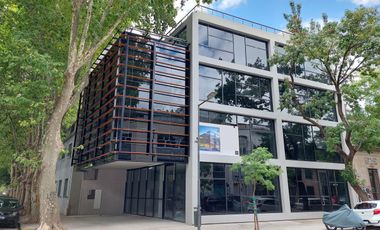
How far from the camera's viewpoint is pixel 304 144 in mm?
22219

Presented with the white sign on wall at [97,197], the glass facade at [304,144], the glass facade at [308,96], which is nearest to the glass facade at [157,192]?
the white sign on wall at [97,197]

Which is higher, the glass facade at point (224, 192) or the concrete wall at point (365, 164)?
the concrete wall at point (365, 164)

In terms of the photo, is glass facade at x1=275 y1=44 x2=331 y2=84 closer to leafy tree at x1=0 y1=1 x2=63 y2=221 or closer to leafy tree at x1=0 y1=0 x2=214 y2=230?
leafy tree at x1=0 y1=0 x2=214 y2=230

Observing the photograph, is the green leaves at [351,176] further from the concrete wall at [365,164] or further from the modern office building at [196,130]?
the concrete wall at [365,164]

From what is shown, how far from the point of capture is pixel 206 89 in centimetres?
1936

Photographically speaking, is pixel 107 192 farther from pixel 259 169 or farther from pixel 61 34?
pixel 259 169

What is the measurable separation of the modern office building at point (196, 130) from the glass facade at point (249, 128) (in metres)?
0.07

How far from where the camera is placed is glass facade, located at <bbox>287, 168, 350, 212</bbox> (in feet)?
67.3

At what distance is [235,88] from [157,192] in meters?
9.31

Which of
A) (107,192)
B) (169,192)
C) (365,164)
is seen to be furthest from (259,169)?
(365,164)

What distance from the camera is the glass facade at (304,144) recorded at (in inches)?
849

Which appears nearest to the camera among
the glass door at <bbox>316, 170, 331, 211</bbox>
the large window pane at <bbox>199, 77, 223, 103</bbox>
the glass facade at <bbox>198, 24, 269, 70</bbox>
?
the large window pane at <bbox>199, 77, 223, 103</bbox>

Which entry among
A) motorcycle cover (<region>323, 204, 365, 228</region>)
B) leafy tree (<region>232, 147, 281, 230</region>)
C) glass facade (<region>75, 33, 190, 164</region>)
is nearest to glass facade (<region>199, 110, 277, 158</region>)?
glass facade (<region>75, 33, 190, 164</region>)

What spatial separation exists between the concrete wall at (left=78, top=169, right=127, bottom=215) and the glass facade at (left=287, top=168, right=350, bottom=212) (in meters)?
13.9
